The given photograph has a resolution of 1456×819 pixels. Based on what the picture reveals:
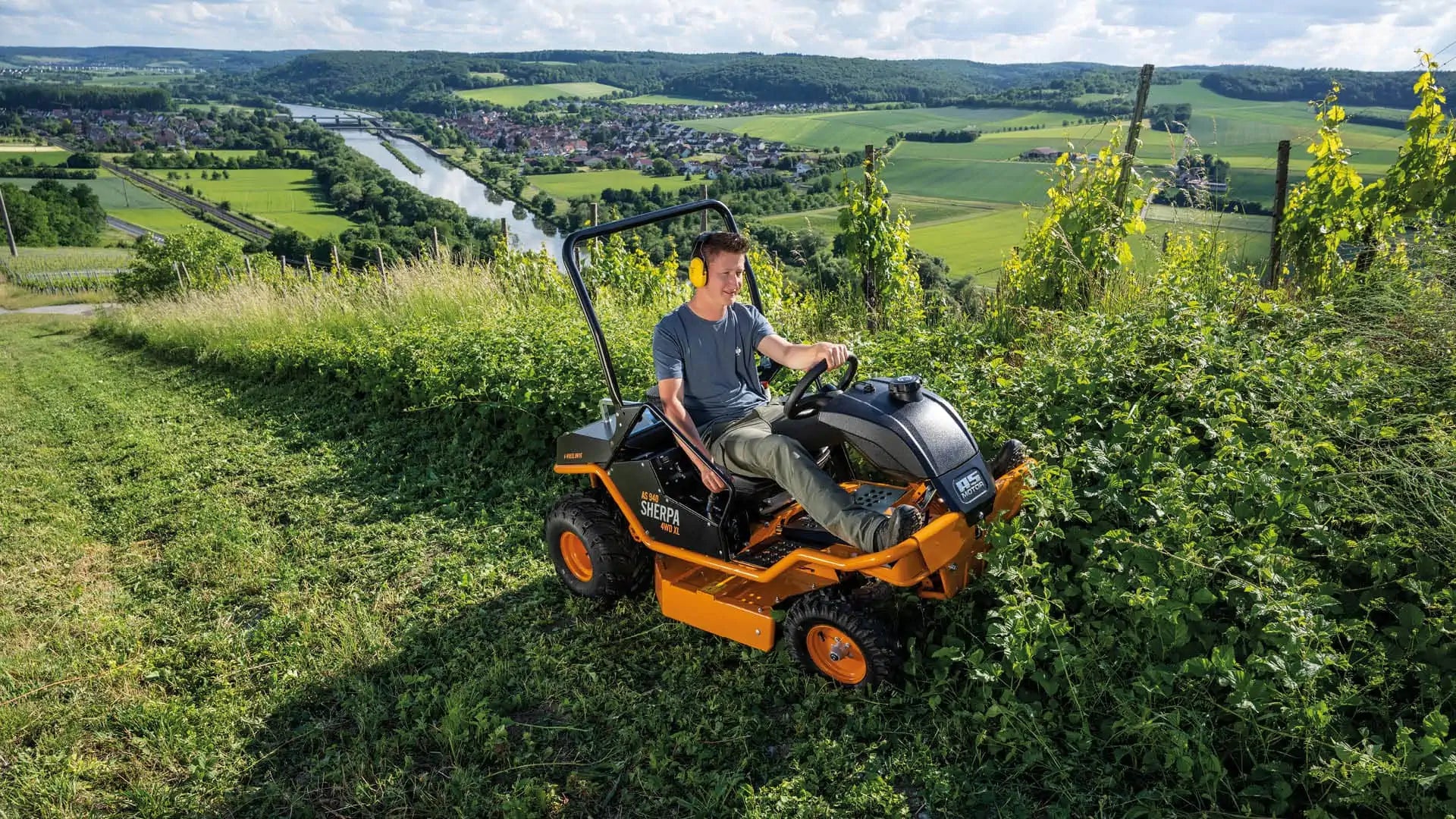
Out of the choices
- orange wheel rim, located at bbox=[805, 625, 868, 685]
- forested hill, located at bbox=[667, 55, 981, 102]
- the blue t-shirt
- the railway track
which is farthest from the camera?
the railway track

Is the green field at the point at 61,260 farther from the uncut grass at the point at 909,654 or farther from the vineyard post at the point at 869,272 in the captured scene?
the uncut grass at the point at 909,654

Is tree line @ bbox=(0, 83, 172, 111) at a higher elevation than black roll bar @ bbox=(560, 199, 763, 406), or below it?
higher

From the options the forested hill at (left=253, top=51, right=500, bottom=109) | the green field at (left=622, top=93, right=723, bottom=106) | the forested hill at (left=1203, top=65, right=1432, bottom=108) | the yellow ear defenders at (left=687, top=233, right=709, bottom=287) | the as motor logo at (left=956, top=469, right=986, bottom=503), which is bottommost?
the as motor logo at (left=956, top=469, right=986, bottom=503)

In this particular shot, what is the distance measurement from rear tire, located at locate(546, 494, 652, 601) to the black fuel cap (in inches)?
66.9

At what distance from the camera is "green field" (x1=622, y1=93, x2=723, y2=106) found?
63.2 m

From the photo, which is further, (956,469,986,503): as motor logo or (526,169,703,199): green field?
(526,169,703,199): green field

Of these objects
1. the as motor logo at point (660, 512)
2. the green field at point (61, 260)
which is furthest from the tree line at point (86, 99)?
the as motor logo at point (660, 512)

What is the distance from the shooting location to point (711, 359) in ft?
13.3

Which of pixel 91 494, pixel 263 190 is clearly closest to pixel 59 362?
pixel 91 494

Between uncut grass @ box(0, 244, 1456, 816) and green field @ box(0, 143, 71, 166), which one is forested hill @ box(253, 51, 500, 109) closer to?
green field @ box(0, 143, 71, 166)

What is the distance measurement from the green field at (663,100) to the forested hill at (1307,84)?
4611 cm

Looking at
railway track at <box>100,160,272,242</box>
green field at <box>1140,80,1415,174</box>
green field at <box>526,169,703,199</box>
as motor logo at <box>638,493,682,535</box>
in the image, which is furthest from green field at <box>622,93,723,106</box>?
→ as motor logo at <box>638,493,682,535</box>

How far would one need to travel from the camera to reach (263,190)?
65.9 meters

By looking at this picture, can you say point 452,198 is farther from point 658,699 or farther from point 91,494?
point 658,699
